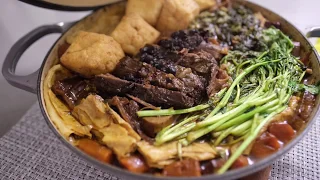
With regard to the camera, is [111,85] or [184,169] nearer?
[184,169]

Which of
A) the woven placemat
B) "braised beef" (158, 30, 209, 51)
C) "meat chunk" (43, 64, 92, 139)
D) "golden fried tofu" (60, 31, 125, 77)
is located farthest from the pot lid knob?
the woven placemat

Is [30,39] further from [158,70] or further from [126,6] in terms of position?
[158,70]

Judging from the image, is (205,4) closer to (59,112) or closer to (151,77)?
(151,77)

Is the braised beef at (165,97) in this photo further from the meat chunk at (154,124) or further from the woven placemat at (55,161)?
the woven placemat at (55,161)

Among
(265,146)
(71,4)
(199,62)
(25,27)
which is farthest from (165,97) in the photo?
(25,27)

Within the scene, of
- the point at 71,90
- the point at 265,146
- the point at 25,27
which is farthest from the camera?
the point at 25,27

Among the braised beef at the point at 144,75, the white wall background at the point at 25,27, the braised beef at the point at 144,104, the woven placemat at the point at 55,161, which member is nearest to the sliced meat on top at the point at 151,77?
the braised beef at the point at 144,75
